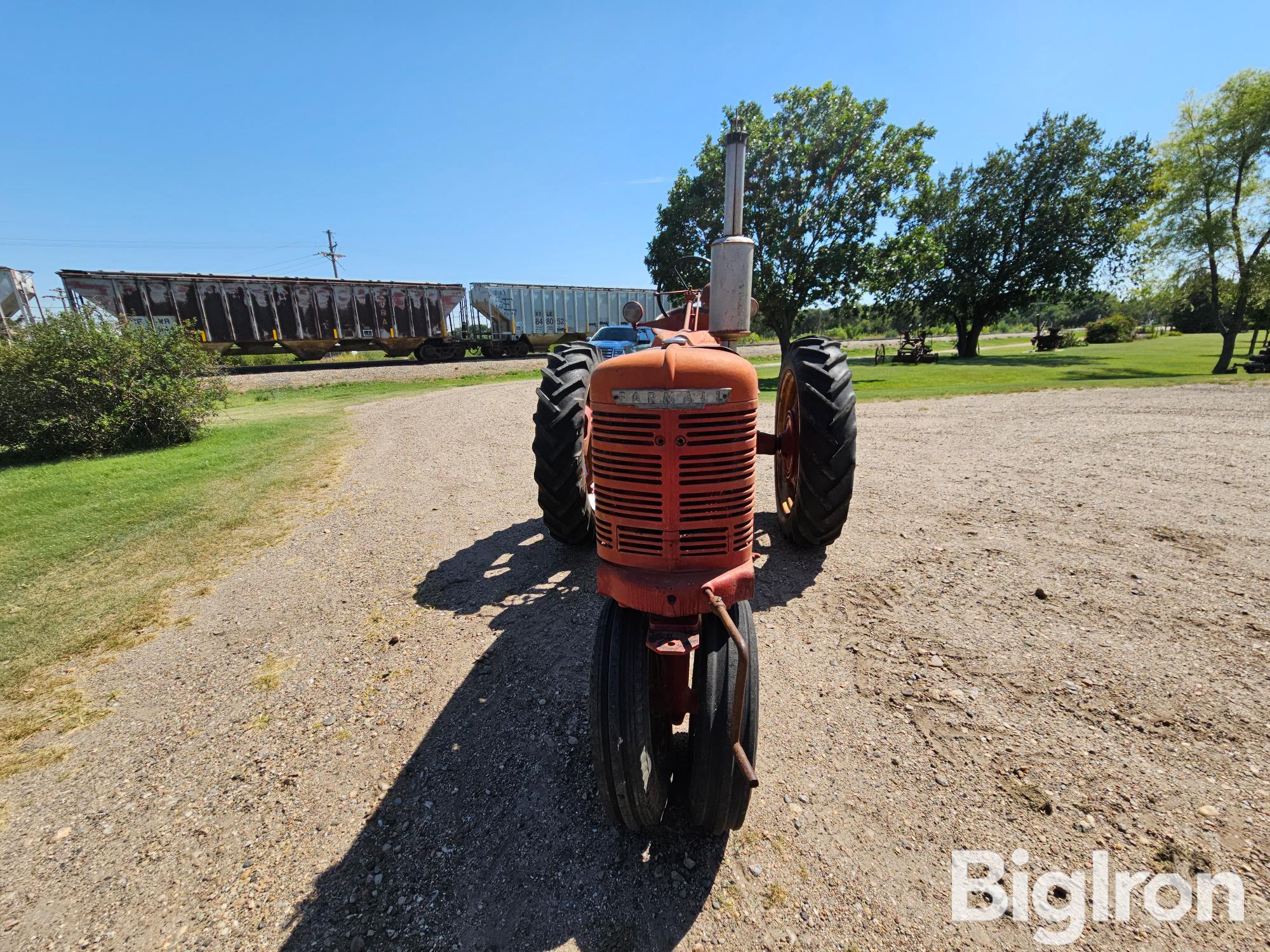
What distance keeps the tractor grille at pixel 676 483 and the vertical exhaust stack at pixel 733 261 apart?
1.39m

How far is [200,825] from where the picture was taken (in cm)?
215

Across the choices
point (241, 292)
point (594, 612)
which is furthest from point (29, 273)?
point (594, 612)

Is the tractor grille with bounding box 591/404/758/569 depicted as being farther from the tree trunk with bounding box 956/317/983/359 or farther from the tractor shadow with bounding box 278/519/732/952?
the tree trunk with bounding box 956/317/983/359

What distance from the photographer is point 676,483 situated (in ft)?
6.75

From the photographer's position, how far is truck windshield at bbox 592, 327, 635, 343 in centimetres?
1495

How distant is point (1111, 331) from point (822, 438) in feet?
197

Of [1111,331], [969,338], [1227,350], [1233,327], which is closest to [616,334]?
[1227,350]

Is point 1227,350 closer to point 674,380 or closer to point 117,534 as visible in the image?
point 674,380

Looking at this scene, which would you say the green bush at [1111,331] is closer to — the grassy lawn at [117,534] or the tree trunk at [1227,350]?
the tree trunk at [1227,350]

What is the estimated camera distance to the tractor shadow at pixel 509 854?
1730mm

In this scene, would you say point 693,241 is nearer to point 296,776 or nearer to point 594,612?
point 594,612

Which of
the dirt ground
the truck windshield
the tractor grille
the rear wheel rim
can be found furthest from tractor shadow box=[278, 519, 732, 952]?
the truck windshield

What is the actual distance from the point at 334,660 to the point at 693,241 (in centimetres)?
2022

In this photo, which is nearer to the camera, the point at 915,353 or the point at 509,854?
the point at 509,854
